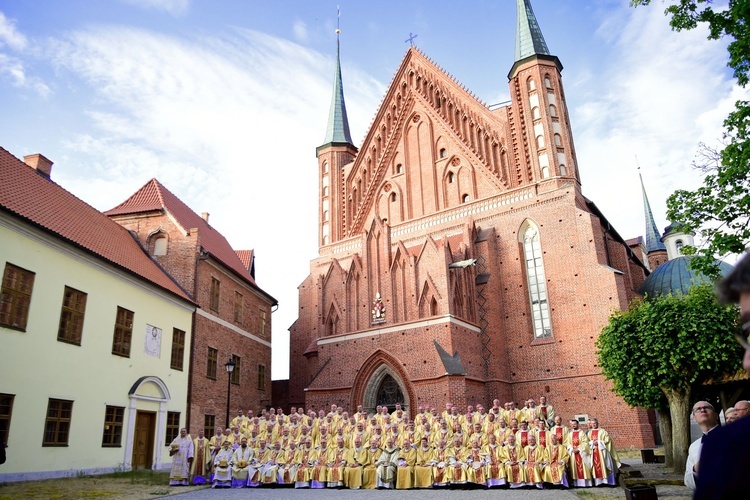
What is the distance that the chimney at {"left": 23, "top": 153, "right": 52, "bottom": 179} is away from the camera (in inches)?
772

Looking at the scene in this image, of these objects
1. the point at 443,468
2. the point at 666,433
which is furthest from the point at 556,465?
the point at 666,433

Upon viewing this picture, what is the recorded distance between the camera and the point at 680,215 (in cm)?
1310

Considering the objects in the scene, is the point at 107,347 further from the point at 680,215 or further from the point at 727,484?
the point at 727,484

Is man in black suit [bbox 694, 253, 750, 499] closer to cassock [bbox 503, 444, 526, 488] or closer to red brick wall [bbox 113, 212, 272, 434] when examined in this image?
cassock [bbox 503, 444, 526, 488]

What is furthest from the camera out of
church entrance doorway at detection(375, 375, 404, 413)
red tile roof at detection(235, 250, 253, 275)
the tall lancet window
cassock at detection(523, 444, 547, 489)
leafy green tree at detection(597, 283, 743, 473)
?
red tile roof at detection(235, 250, 253, 275)

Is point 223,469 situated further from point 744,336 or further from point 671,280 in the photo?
point 671,280

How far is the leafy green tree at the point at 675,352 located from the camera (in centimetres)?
1397

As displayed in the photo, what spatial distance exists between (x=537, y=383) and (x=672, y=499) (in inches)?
548

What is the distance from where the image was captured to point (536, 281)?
2450 centimetres

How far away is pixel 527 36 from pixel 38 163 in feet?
71.4

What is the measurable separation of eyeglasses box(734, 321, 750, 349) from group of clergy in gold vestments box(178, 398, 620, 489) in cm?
1254

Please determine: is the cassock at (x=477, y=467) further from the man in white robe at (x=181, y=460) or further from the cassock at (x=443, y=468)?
the man in white robe at (x=181, y=460)

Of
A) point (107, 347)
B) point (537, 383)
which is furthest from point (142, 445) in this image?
point (537, 383)

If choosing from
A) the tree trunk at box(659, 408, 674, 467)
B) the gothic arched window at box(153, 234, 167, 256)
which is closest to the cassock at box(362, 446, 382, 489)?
the tree trunk at box(659, 408, 674, 467)
